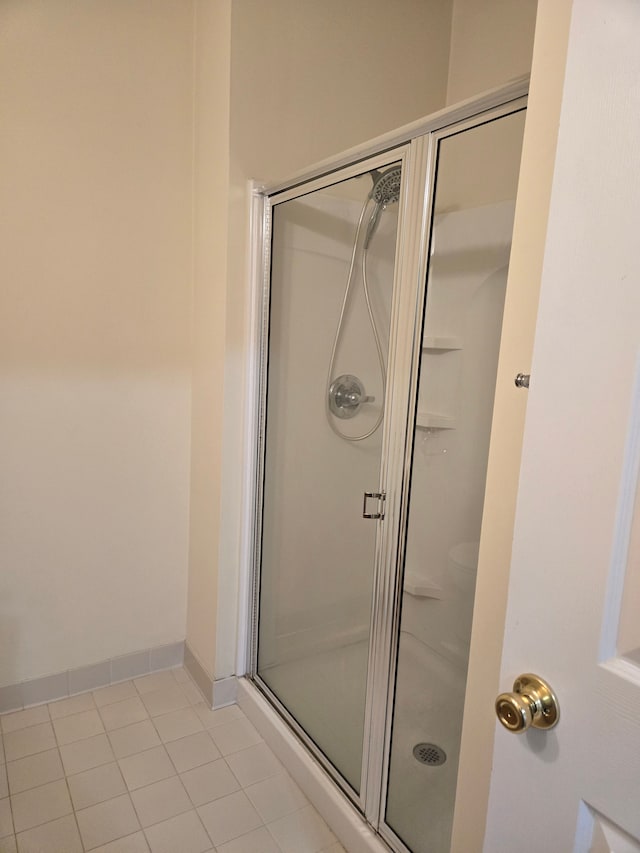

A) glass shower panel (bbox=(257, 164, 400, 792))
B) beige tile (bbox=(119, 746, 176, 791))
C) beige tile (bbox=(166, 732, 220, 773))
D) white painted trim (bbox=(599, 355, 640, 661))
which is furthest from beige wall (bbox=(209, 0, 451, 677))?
white painted trim (bbox=(599, 355, 640, 661))

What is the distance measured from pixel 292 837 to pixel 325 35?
244 cm

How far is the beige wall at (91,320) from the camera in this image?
1.73 meters

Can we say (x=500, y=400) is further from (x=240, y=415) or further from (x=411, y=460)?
(x=240, y=415)

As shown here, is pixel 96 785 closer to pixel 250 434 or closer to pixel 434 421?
pixel 250 434

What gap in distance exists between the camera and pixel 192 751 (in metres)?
1.81

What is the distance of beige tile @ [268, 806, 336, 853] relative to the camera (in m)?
1.49

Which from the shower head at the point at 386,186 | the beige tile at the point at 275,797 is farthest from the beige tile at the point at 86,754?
the shower head at the point at 386,186

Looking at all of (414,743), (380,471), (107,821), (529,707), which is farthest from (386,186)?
(107,821)

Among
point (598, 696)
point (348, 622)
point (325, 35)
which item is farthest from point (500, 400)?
point (325, 35)

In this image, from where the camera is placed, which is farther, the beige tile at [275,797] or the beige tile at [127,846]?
the beige tile at [275,797]

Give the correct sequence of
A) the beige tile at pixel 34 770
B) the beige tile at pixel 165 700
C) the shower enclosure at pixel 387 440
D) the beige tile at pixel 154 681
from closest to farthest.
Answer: the shower enclosure at pixel 387 440
the beige tile at pixel 34 770
the beige tile at pixel 165 700
the beige tile at pixel 154 681

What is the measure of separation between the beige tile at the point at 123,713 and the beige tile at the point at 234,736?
277 mm

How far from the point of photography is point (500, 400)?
904 mm

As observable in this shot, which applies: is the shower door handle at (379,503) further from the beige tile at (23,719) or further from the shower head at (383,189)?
the beige tile at (23,719)
